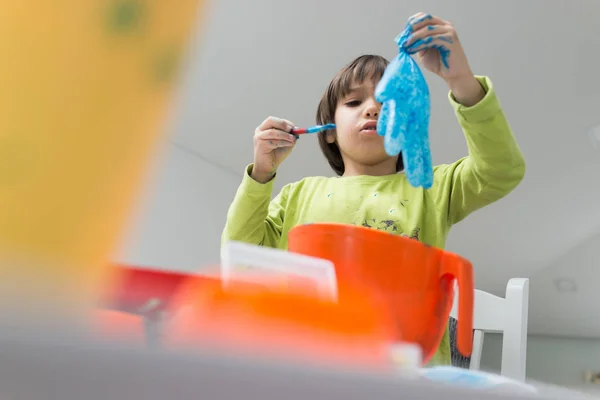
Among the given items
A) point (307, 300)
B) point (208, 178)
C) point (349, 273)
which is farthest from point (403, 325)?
point (208, 178)

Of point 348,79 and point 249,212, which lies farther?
point 348,79

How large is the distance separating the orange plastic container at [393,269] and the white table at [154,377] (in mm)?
171

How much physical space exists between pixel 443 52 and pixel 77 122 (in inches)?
15.3

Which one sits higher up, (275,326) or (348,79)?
(348,79)

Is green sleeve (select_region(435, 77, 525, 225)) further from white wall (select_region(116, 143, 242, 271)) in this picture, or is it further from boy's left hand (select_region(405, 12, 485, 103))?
white wall (select_region(116, 143, 242, 271))

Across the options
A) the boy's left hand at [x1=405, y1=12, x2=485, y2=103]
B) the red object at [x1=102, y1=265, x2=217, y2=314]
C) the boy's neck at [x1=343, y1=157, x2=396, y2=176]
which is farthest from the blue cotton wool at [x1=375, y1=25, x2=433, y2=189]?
the boy's neck at [x1=343, y1=157, x2=396, y2=176]

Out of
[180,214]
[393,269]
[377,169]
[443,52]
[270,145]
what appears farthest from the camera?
[180,214]

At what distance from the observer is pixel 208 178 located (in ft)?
4.44

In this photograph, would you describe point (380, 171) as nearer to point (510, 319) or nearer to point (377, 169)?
point (377, 169)

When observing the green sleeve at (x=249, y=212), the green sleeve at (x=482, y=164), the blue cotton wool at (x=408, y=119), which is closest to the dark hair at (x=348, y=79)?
the green sleeve at (x=482, y=164)

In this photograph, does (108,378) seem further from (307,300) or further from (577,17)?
(577,17)

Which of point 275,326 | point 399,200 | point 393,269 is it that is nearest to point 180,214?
point 399,200

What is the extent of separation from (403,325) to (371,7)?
126 cm

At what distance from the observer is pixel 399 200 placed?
642 millimetres
